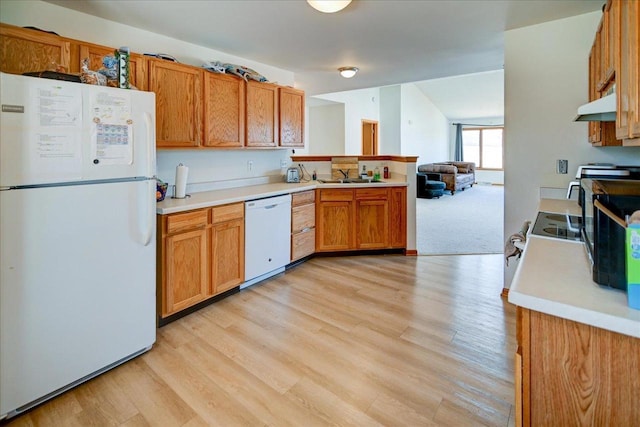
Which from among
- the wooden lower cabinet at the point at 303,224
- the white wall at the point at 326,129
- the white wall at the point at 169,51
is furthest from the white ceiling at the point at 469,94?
the wooden lower cabinet at the point at 303,224

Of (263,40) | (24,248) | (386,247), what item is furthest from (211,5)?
(386,247)

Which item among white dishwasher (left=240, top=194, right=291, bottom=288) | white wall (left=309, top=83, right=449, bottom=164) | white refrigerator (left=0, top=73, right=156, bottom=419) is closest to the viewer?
white refrigerator (left=0, top=73, right=156, bottom=419)

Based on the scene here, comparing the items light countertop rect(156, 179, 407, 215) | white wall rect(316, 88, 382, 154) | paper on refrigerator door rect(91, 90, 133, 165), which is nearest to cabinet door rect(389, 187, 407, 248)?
light countertop rect(156, 179, 407, 215)

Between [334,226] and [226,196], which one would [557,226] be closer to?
[226,196]

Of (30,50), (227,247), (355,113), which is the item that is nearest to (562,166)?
(227,247)

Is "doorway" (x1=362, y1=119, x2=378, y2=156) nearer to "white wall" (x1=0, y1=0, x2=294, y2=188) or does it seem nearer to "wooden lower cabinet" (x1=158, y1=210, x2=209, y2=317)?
"white wall" (x1=0, y1=0, x2=294, y2=188)

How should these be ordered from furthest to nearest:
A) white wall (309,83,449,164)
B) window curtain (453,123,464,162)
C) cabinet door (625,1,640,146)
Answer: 1. window curtain (453,123,464,162)
2. white wall (309,83,449,164)
3. cabinet door (625,1,640,146)

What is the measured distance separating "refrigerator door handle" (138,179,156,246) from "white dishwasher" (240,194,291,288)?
1.12 metres

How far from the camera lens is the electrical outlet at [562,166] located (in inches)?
111

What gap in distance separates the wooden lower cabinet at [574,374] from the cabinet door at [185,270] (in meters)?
2.25

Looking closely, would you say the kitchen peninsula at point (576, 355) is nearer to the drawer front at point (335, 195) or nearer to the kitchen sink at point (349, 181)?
the drawer front at point (335, 195)

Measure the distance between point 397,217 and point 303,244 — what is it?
1.24 metres

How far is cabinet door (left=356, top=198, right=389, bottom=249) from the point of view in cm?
427

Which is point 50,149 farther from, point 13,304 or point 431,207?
point 431,207
